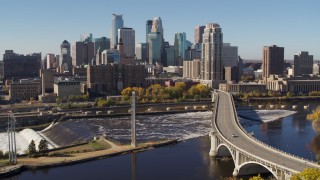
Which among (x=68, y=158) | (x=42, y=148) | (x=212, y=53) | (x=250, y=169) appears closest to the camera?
(x=250, y=169)

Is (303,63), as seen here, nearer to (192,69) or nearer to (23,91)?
(192,69)

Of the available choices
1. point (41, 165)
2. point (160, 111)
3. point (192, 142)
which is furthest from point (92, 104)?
point (41, 165)

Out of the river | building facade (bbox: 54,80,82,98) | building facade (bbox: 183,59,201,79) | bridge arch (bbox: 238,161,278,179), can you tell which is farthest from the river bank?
building facade (bbox: 183,59,201,79)

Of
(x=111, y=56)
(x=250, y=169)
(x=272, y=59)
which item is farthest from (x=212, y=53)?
(x=250, y=169)

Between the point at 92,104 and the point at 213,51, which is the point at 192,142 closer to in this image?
the point at 92,104

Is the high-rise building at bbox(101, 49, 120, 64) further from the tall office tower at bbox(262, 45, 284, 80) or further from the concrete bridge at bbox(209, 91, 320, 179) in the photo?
the concrete bridge at bbox(209, 91, 320, 179)

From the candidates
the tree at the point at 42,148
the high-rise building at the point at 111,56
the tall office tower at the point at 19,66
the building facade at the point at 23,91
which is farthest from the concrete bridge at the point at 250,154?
the tall office tower at the point at 19,66
